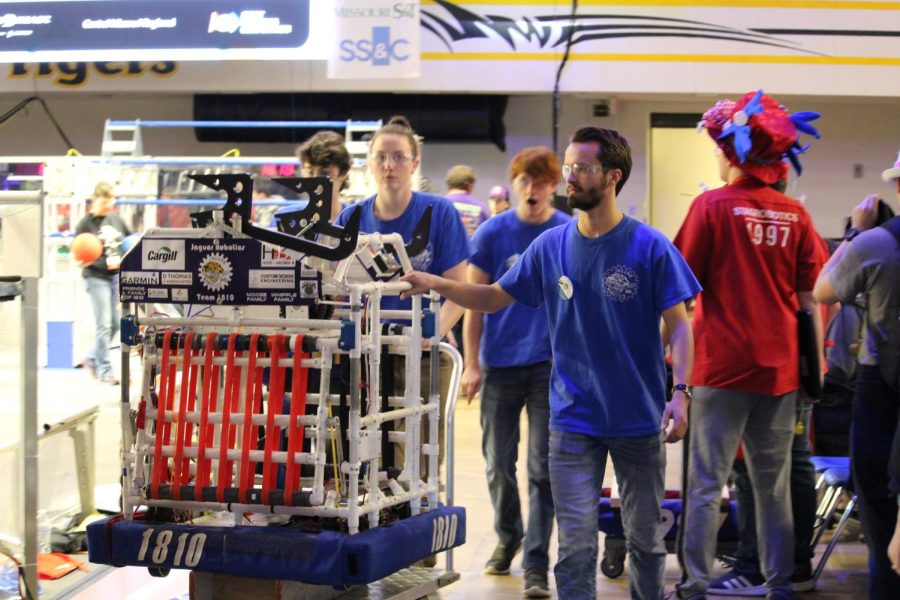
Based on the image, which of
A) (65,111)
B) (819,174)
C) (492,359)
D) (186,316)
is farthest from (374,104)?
(186,316)

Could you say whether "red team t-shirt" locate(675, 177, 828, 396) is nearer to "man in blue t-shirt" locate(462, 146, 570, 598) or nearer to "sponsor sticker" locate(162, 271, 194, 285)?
"man in blue t-shirt" locate(462, 146, 570, 598)

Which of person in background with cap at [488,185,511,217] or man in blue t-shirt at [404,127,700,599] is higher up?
person in background with cap at [488,185,511,217]

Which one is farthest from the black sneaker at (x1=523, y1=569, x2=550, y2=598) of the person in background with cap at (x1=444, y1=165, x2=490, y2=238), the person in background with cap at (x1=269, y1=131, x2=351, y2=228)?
the person in background with cap at (x1=444, y1=165, x2=490, y2=238)

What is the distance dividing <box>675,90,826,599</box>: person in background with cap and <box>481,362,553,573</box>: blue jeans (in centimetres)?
66

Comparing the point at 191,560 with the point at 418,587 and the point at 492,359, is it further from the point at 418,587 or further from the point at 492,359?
the point at 492,359

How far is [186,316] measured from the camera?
13.4 feet

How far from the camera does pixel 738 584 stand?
5.07 m

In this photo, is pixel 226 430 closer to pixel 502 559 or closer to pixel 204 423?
pixel 204 423

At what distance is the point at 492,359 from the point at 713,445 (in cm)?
106

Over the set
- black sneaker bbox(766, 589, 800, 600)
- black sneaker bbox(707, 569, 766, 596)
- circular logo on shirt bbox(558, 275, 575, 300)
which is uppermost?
circular logo on shirt bbox(558, 275, 575, 300)

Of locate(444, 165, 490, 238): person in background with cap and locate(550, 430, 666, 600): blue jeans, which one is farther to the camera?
locate(444, 165, 490, 238): person in background with cap

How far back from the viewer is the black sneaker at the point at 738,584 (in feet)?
16.4

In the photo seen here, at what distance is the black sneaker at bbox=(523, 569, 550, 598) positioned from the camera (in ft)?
16.2

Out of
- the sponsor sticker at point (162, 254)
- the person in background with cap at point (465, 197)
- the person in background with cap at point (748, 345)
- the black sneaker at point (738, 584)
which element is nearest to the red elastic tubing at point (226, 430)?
the sponsor sticker at point (162, 254)
